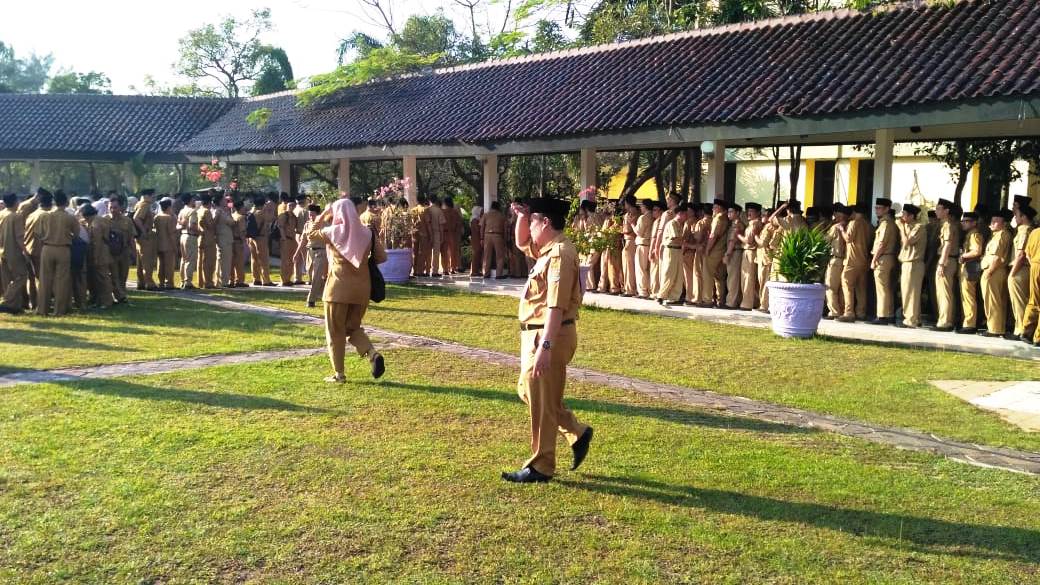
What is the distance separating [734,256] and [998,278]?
3.82 m

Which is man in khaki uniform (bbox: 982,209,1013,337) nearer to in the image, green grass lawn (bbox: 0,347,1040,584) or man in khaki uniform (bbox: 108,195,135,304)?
green grass lawn (bbox: 0,347,1040,584)

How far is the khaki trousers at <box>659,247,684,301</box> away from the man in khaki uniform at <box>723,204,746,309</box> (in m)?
0.76

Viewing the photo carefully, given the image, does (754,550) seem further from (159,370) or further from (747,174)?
(747,174)

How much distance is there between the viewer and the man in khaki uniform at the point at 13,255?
12.5m

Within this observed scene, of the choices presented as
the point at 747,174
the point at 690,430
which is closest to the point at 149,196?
the point at 690,430

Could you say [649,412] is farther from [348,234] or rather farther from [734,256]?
[734,256]

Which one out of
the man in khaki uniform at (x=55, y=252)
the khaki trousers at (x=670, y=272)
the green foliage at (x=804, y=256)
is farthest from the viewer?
the khaki trousers at (x=670, y=272)

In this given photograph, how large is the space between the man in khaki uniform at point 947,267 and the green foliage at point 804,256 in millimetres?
1877

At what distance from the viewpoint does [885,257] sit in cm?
1191

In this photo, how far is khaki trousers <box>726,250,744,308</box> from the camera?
13562 millimetres

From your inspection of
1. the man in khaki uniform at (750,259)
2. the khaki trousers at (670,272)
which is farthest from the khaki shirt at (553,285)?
the khaki trousers at (670,272)

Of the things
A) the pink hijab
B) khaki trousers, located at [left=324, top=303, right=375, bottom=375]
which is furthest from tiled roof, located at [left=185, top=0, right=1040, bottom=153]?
khaki trousers, located at [left=324, top=303, right=375, bottom=375]

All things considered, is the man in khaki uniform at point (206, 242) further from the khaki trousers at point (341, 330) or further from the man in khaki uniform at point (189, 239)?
the khaki trousers at point (341, 330)

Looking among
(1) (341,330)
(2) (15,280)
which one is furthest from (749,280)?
(2) (15,280)
